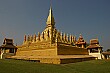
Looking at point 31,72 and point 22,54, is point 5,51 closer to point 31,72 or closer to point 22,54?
point 22,54

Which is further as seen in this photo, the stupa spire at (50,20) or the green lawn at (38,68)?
the stupa spire at (50,20)

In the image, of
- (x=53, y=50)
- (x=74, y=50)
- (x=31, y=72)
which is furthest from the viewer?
(x=74, y=50)

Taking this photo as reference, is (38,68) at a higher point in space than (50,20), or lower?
lower

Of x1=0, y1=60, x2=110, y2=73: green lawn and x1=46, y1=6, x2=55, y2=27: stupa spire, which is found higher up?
x1=46, y1=6, x2=55, y2=27: stupa spire

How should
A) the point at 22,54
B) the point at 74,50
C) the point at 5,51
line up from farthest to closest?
the point at 5,51, the point at 22,54, the point at 74,50

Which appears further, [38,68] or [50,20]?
[50,20]

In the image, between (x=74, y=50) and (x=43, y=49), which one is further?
(x=74, y=50)

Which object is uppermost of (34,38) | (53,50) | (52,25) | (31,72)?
(52,25)

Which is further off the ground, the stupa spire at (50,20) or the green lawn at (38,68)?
the stupa spire at (50,20)

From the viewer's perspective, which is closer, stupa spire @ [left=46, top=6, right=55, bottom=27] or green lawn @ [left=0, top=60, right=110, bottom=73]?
green lawn @ [left=0, top=60, right=110, bottom=73]

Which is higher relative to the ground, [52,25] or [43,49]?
[52,25]

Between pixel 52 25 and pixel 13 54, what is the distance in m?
15.5

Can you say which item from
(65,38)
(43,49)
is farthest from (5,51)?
(65,38)

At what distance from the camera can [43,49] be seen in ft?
105
